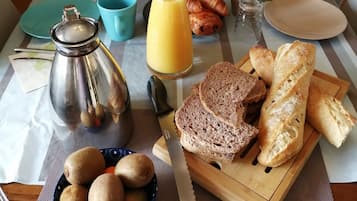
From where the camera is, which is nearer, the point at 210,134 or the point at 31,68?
the point at 210,134

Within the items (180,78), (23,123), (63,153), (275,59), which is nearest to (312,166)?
(275,59)

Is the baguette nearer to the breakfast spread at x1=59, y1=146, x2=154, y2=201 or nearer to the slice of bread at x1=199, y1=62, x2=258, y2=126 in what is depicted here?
the slice of bread at x1=199, y1=62, x2=258, y2=126

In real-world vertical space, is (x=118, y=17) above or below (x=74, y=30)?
below

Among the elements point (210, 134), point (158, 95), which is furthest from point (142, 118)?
point (210, 134)

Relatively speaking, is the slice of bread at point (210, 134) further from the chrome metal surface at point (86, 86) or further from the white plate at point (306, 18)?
the white plate at point (306, 18)

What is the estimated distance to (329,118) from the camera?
606mm

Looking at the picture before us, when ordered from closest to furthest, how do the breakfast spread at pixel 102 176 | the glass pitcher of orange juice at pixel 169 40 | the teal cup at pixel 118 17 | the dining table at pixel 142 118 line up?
1. the breakfast spread at pixel 102 176
2. the dining table at pixel 142 118
3. the glass pitcher of orange juice at pixel 169 40
4. the teal cup at pixel 118 17

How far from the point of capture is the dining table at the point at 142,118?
1.91ft

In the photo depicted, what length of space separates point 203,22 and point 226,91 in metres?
0.26

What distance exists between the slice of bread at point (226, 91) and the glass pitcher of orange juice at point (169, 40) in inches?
3.7

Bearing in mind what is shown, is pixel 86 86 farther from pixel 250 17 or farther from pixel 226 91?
pixel 250 17

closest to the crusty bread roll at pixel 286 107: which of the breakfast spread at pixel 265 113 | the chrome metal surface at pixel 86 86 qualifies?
the breakfast spread at pixel 265 113

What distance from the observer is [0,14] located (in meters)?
0.93

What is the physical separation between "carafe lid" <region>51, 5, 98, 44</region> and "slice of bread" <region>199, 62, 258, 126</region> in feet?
0.73
